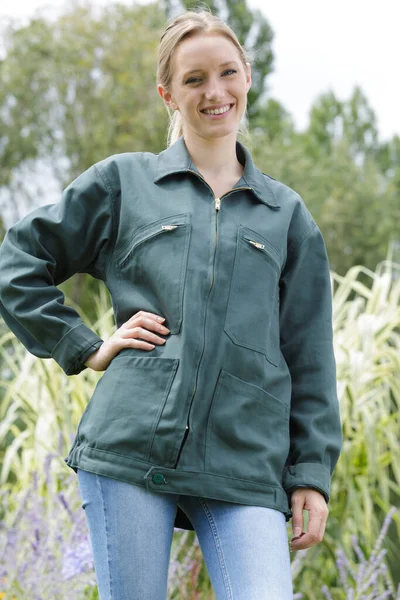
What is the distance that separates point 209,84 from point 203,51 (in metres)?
0.07

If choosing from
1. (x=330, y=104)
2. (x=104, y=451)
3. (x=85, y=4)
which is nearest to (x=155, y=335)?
(x=104, y=451)

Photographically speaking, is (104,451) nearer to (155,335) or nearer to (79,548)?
(155,335)

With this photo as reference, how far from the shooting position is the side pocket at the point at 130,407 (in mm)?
1622

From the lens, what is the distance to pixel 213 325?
65.8 inches

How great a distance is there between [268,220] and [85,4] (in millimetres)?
16866

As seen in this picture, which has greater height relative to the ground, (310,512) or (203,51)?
(203,51)

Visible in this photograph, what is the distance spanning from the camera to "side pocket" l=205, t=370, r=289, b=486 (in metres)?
1.63

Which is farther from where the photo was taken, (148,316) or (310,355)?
(310,355)

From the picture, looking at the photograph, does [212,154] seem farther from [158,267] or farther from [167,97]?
[158,267]

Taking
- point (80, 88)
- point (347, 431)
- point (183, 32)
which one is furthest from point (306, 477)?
point (80, 88)

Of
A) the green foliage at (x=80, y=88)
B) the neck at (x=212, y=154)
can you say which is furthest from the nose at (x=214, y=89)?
the green foliage at (x=80, y=88)

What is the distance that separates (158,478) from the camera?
5.24ft

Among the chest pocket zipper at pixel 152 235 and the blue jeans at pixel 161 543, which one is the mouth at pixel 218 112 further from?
the blue jeans at pixel 161 543

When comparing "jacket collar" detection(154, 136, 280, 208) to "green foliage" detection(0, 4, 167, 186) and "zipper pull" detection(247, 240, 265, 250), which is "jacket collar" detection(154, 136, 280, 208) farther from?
"green foliage" detection(0, 4, 167, 186)
